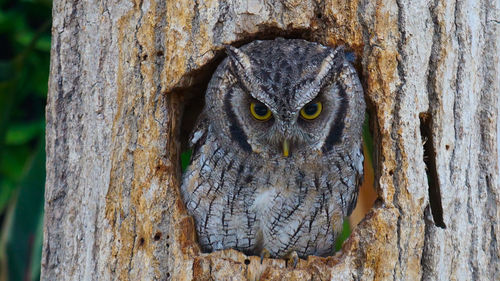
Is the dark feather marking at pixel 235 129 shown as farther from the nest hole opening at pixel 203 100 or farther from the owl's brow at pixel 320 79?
the owl's brow at pixel 320 79

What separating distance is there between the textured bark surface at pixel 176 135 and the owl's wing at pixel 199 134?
0.63 ft

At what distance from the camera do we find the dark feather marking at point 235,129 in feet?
7.89

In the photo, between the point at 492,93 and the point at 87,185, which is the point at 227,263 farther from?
the point at 492,93

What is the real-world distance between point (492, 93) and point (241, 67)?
37.5 inches

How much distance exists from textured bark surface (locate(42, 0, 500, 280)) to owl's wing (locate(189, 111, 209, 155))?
0.63ft

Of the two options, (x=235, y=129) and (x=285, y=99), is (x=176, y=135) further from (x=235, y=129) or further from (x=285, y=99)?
(x=285, y=99)

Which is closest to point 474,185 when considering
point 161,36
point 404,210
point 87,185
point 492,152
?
point 492,152

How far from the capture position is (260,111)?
2.32m

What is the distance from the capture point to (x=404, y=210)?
2252mm

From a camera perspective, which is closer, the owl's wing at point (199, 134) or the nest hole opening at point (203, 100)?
the nest hole opening at point (203, 100)

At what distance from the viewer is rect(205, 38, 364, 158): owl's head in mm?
2201

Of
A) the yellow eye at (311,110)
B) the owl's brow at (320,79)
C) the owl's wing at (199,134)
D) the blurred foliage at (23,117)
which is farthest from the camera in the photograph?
the blurred foliage at (23,117)

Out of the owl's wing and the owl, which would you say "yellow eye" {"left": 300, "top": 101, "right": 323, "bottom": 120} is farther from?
the owl's wing

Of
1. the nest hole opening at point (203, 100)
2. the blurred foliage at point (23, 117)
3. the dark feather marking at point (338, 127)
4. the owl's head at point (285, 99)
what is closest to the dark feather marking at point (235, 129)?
the owl's head at point (285, 99)
